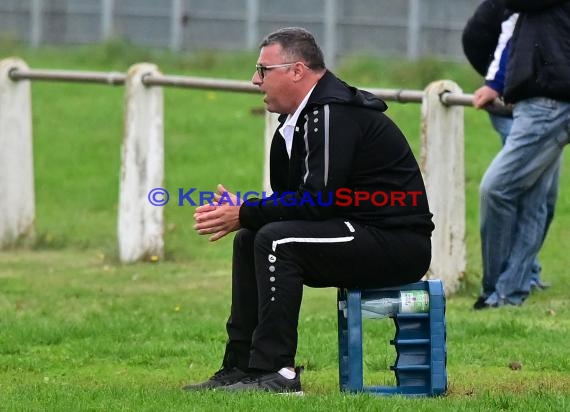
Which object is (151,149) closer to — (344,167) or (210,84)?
(210,84)

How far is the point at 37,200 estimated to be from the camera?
51.5 feet

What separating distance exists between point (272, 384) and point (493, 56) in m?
3.90

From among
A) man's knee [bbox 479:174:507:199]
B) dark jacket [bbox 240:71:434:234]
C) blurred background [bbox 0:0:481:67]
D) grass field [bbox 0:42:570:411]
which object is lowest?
grass field [bbox 0:42:570:411]

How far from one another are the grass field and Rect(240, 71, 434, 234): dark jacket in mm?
786

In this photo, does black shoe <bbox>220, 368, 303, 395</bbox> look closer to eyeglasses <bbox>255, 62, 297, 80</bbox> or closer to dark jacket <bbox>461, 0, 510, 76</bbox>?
eyeglasses <bbox>255, 62, 297, 80</bbox>

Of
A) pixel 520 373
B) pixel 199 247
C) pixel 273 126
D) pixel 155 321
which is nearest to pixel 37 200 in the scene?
pixel 199 247

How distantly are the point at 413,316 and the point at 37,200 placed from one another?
955 centimetres

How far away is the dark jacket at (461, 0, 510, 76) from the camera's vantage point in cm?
991

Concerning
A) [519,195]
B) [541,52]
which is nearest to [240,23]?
[519,195]

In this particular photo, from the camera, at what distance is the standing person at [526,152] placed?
8945 millimetres

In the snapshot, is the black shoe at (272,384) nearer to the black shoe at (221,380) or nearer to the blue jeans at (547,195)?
the black shoe at (221,380)

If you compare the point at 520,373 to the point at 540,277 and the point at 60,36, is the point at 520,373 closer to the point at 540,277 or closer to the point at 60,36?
the point at 540,277

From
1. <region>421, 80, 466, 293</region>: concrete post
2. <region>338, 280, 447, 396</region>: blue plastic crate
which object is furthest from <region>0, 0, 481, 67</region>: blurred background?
<region>338, 280, 447, 396</region>: blue plastic crate

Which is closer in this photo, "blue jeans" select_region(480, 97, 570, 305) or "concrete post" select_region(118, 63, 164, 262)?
"blue jeans" select_region(480, 97, 570, 305)
